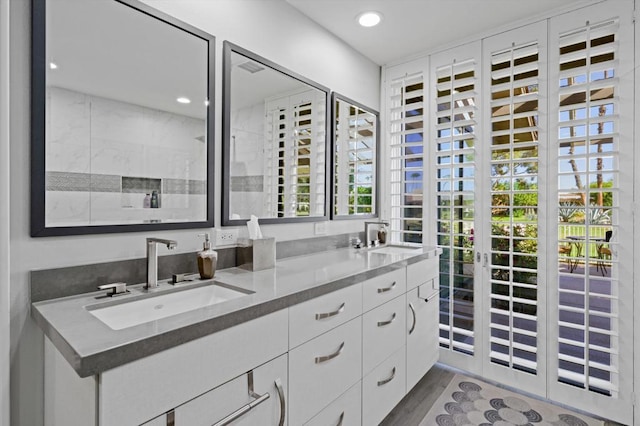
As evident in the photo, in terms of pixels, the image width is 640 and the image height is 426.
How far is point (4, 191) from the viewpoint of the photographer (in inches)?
40.6

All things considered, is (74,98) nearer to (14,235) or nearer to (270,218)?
(14,235)

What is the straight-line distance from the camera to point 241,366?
41.9 inches

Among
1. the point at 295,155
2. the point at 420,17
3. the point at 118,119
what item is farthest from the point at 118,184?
the point at 420,17

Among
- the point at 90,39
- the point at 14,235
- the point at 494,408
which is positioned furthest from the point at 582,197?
the point at 14,235

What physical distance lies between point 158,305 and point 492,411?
205 cm

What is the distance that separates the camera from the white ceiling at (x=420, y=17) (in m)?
2.08

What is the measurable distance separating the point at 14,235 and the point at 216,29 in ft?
4.08

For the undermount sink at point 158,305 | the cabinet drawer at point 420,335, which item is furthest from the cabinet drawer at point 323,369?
the cabinet drawer at point 420,335

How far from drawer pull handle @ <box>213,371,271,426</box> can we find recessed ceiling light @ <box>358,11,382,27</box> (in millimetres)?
2201

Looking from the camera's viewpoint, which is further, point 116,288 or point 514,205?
point 514,205

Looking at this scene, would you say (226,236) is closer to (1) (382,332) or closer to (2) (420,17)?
(1) (382,332)

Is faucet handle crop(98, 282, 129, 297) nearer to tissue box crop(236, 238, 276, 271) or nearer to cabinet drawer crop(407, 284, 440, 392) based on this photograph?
tissue box crop(236, 238, 276, 271)

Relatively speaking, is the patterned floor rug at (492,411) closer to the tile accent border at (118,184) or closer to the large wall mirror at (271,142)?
the large wall mirror at (271,142)

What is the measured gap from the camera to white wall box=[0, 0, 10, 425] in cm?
102
